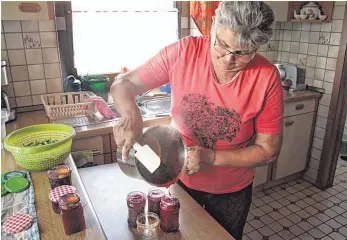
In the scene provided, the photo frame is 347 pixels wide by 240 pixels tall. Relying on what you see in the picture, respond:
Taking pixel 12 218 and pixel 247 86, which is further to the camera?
pixel 247 86

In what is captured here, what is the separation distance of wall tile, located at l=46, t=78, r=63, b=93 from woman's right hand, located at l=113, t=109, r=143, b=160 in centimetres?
118

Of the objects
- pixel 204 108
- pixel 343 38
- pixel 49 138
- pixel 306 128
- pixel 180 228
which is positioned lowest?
pixel 306 128

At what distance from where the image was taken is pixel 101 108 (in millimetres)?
1786

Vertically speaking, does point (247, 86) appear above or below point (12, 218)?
above

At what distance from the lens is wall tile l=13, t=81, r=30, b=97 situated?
190cm

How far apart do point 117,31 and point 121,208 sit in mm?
1506

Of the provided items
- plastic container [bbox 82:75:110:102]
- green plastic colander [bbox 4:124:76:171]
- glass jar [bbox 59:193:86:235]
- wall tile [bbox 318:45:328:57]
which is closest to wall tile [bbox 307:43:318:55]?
wall tile [bbox 318:45:328:57]

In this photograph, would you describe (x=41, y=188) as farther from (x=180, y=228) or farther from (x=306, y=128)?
(x=306, y=128)

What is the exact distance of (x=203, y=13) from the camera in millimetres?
2211

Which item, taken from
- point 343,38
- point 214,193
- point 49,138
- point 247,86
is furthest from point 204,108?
point 343,38

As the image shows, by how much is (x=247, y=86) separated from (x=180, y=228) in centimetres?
49

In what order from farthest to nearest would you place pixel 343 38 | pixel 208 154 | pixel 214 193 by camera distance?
pixel 343 38, pixel 214 193, pixel 208 154

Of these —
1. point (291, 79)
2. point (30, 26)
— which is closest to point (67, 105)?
point (30, 26)

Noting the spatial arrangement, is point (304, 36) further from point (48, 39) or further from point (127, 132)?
point (127, 132)
